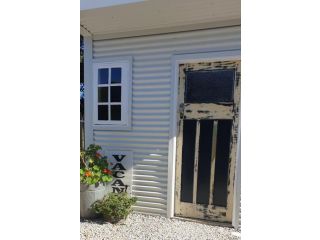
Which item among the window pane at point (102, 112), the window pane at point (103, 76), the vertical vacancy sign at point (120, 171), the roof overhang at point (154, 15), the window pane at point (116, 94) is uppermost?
the roof overhang at point (154, 15)

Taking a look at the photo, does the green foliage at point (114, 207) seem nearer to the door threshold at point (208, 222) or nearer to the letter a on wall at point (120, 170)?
the letter a on wall at point (120, 170)

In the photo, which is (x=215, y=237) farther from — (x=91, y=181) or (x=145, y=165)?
(x=91, y=181)

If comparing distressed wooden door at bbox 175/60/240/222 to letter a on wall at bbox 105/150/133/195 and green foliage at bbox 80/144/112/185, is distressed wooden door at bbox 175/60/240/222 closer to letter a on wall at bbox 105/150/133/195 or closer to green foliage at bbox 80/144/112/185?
letter a on wall at bbox 105/150/133/195

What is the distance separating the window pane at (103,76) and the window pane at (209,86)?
147 cm

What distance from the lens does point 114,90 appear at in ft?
15.6

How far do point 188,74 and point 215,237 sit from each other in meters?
2.45

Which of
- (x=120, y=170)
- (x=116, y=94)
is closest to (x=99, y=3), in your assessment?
(x=116, y=94)

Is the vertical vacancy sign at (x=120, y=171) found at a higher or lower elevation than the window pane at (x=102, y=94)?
lower

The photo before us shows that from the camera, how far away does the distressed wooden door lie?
4.10 m

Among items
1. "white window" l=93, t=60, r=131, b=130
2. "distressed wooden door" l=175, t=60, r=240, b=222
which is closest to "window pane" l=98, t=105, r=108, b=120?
"white window" l=93, t=60, r=131, b=130

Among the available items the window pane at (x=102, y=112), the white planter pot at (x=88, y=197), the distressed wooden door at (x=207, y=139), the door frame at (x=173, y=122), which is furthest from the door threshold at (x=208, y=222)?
the window pane at (x=102, y=112)

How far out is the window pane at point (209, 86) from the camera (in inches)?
162

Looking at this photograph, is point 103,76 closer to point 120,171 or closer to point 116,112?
point 116,112

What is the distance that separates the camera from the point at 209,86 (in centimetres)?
423
